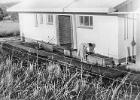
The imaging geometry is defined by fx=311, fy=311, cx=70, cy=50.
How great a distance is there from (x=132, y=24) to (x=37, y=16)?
8351 millimetres

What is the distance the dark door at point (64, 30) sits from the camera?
1875 cm

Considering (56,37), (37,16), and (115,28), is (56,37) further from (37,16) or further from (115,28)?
(115,28)

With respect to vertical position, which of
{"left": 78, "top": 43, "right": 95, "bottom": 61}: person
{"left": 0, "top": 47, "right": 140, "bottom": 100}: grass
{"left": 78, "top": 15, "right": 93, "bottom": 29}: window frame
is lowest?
{"left": 0, "top": 47, "right": 140, "bottom": 100}: grass

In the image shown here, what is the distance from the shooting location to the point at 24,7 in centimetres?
2156

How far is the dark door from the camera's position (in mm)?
18750

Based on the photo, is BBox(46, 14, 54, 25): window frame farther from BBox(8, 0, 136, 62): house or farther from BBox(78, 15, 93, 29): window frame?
BBox(78, 15, 93, 29): window frame

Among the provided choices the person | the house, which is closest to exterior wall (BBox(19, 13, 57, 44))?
the house

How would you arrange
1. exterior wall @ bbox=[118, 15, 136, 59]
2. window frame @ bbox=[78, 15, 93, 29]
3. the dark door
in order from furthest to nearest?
the dark door → window frame @ bbox=[78, 15, 93, 29] → exterior wall @ bbox=[118, 15, 136, 59]

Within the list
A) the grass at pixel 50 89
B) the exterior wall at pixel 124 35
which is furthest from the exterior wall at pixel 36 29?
the grass at pixel 50 89

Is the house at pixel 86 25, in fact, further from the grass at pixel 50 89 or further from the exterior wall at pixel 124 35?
the grass at pixel 50 89

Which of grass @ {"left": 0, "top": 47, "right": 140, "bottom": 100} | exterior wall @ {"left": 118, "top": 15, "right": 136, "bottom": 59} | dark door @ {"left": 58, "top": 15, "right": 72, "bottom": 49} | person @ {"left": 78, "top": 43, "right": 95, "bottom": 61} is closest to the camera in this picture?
grass @ {"left": 0, "top": 47, "right": 140, "bottom": 100}

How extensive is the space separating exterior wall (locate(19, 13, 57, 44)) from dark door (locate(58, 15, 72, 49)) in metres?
0.40

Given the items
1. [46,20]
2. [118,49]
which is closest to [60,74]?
[118,49]

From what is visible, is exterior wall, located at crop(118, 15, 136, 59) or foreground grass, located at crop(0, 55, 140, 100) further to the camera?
exterior wall, located at crop(118, 15, 136, 59)
